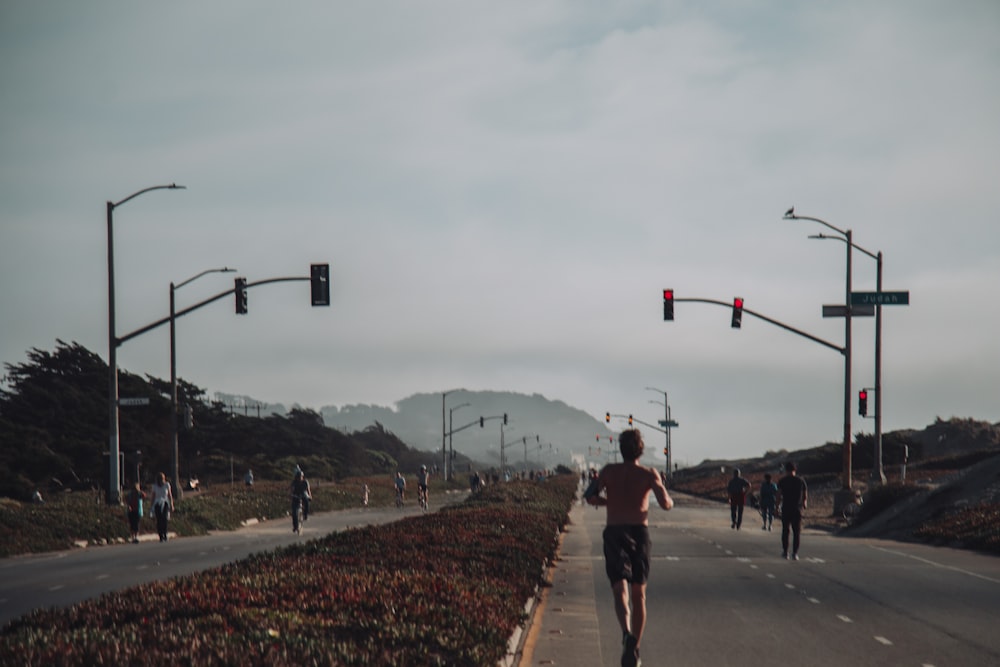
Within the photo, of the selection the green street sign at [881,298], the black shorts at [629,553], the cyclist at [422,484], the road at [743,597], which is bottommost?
the cyclist at [422,484]

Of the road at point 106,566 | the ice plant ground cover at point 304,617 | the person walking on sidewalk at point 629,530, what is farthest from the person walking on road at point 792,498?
the person walking on sidewalk at point 629,530

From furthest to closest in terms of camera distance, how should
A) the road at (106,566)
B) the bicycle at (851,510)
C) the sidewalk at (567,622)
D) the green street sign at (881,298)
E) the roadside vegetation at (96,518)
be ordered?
1. the bicycle at (851,510)
2. the green street sign at (881,298)
3. the roadside vegetation at (96,518)
4. the road at (106,566)
5. the sidewalk at (567,622)

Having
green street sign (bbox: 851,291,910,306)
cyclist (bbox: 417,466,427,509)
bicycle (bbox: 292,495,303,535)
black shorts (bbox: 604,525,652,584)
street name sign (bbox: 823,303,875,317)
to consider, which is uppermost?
green street sign (bbox: 851,291,910,306)

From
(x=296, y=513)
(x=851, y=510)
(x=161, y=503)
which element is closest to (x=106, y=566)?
(x=161, y=503)

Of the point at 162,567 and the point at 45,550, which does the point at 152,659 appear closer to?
the point at 162,567

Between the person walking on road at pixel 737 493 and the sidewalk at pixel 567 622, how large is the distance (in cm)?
1222

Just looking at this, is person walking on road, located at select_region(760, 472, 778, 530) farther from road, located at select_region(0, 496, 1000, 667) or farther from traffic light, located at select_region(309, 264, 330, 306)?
traffic light, located at select_region(309, 264, 330, 306)

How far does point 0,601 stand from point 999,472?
100 feet

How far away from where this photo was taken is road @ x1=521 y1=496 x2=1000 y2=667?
36.4 feet

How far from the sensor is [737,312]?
36.7m

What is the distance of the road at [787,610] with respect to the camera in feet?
36.4

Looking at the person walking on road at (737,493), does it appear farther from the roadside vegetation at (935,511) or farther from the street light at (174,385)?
the street light at (174,385)

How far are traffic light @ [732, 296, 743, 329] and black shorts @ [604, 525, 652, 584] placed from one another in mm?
27097

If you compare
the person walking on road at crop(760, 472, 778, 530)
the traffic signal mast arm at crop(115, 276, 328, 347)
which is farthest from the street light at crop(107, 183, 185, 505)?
the person walking on road at crop(760, 472, 778, 530)
